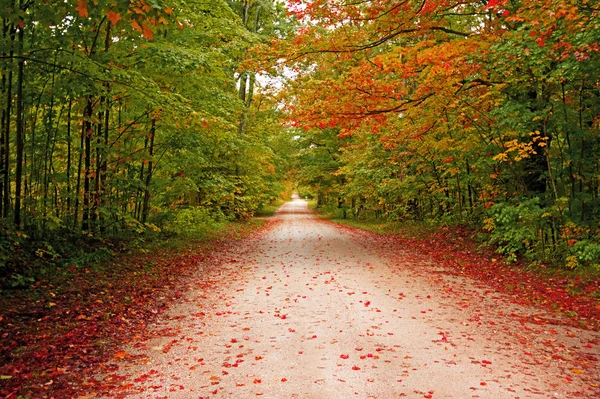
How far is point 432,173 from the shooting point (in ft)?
60.0

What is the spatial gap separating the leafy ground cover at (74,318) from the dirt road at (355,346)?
0.41 metres

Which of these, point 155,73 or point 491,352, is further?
point 155,73

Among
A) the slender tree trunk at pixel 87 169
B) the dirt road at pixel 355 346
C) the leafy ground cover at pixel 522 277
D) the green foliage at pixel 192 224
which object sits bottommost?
the dirt road at pixel 355 346

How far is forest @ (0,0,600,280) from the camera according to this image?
24.5 feet

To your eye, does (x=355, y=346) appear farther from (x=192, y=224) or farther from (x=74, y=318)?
(x=192, y=224)

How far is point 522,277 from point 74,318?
8470mm

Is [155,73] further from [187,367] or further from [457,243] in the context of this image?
[457,243]

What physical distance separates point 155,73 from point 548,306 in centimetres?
1066

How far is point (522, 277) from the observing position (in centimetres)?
885

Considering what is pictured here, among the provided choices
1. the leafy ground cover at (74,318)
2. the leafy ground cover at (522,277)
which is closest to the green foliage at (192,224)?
the leafy ground cover at (74,318)

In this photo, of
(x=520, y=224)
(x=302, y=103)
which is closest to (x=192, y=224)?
(x=302, y=103)

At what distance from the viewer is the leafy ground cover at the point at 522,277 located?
682 centimetres

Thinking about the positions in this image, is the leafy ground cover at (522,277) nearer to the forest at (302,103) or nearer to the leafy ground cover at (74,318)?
the forest at (302,103)

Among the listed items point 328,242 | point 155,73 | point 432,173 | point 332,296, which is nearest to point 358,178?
point 432,173
